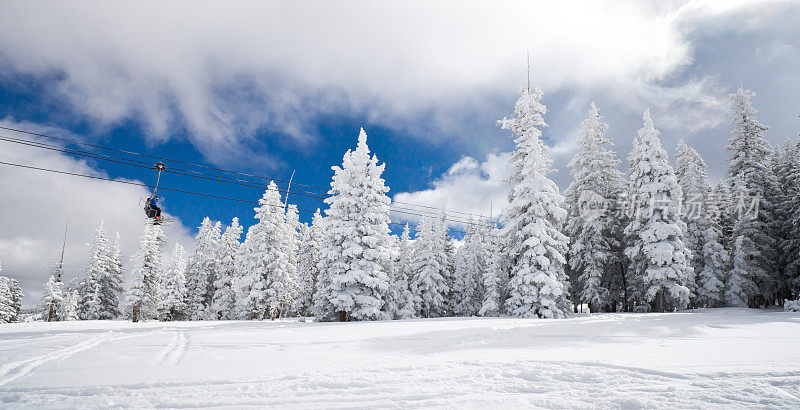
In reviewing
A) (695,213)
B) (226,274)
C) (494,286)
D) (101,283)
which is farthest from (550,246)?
(101,283)

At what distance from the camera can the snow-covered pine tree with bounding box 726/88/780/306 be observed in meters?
30.7

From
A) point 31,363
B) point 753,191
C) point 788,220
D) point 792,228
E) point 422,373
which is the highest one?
point 753,191

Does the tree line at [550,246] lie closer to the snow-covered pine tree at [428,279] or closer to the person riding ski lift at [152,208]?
the snow-covered pine tree at [428,279]

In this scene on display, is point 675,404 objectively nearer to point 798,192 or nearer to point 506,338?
point 506,338

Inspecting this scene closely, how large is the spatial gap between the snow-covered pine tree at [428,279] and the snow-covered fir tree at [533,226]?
12.5 m

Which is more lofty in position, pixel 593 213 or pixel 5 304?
pixel 593 213

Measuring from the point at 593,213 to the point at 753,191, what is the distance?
15542 mm

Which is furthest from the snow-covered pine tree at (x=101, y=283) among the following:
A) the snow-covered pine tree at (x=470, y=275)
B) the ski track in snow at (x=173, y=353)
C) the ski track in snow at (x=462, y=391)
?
the ski track in snow at (x=462, y=391)

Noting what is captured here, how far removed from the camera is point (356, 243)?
2448 centimetres

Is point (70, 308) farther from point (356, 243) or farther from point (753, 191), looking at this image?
point (753, 191)

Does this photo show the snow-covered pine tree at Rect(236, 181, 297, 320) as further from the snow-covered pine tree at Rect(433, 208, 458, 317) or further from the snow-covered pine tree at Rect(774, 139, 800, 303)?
the snow-covered pine tree at Rect(774, 139, 800, 303)

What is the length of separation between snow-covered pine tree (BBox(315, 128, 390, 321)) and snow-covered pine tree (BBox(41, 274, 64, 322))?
150 ft

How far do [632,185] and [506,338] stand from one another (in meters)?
23.5

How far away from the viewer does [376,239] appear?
81.2ft
